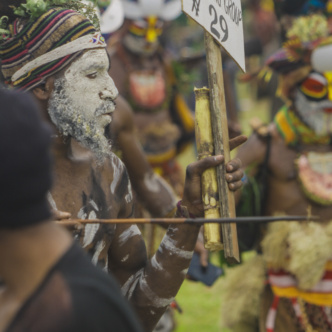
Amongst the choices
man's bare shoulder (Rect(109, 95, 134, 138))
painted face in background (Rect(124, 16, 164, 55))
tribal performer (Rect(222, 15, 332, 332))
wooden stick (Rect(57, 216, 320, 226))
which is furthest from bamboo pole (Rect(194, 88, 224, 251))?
painted face in background (Rect(124, 16, 164, 55))

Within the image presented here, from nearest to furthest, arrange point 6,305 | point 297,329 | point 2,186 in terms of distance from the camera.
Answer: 1. point 2,186
2. point 6,305
3. point 297,329

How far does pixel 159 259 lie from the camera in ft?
8.68

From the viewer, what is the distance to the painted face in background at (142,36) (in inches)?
281

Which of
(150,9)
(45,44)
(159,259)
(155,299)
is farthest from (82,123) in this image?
(150,9)

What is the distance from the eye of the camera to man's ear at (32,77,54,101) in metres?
2.63

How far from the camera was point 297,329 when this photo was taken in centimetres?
441

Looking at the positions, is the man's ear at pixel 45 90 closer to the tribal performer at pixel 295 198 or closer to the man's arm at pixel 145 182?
the man's arm at pixel 145 182

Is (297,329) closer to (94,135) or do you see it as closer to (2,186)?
(94,135)

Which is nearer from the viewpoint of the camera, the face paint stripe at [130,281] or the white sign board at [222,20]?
the white sign board at [222,20]

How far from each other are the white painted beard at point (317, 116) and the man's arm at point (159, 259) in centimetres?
209

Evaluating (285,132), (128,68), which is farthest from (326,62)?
(128,68)

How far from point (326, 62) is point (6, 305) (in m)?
3.36

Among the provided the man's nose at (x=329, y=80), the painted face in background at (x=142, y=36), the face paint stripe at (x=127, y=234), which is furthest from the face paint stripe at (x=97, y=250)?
the painted face in background at (x=142, y=36)

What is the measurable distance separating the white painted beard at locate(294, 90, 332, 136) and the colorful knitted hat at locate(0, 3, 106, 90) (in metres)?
2.24
